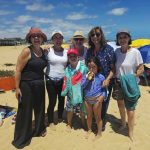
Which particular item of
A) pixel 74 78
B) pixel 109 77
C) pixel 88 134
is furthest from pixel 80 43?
pixel 88 134

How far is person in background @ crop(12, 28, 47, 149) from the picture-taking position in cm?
495

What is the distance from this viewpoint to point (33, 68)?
199 inches

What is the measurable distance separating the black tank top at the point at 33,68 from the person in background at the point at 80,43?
2.63 ft

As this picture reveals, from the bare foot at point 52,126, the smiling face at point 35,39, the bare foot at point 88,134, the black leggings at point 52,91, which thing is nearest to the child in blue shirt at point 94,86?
the bare foot at point 88,134

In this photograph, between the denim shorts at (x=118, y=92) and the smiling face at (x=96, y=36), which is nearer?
the smiling face at (x=96, y=36)

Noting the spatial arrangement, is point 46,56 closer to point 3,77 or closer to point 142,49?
point 3,77

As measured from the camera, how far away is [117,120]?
6730 millimetres

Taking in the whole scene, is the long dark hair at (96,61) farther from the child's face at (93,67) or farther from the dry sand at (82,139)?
the dry sand at (82,139)

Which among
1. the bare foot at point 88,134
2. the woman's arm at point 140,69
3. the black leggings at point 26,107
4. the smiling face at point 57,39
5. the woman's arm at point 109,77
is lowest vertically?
the bare foot at point 88,134

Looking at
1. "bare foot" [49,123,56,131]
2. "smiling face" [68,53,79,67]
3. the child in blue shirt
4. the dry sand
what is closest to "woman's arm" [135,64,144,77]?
the child in blue shirt

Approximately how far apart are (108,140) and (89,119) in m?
0.59

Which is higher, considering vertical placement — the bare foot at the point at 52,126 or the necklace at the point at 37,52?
the necklace at the point at 37,52

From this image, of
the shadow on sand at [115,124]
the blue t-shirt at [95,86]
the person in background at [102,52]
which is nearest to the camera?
the person in background at [102,52]

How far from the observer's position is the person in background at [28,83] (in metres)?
4.95
